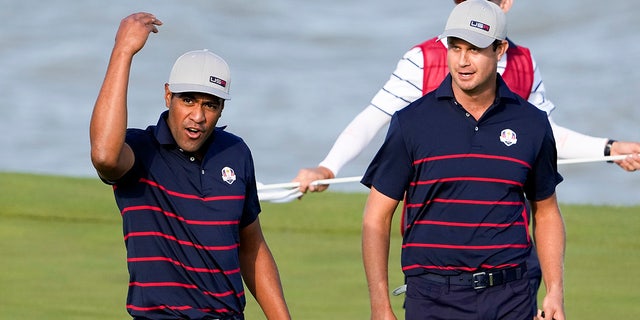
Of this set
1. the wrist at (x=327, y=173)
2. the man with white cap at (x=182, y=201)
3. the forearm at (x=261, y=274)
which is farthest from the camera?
the wrist at (x=327, y=173)

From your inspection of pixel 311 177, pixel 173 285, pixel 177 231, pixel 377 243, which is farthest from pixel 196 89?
pixel 311 177

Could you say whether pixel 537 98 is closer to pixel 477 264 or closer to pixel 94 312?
pixel 477 264

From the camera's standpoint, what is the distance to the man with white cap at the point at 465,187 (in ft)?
18.2

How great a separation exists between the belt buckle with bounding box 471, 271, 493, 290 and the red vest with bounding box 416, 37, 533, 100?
1.24 meters

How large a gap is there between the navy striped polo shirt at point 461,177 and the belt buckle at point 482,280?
0.03 meters

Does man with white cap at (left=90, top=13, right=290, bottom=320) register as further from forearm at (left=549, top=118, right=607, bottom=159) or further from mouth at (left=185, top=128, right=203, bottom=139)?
forearm at (left=549, top=118, right=607, bottom=159)

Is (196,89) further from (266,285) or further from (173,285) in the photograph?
(266,285)

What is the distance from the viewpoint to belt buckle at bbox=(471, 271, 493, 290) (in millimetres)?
5547

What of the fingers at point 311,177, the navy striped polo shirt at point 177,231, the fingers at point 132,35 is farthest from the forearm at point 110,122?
the fingers at point 311,177

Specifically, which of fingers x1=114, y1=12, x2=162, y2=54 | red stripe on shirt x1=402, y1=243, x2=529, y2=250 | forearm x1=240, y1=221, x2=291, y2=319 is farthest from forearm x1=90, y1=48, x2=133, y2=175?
red stripe on shirt x1=402, y1=243, x2=529, y2=250

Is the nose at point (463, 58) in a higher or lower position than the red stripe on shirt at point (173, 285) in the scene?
higher

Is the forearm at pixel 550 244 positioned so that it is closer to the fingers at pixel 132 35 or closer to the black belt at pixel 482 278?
the black belt at pixel 482 278

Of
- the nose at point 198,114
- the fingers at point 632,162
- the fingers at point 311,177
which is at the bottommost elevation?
the fingers at point 311,177

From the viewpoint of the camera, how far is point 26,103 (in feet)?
72.1
